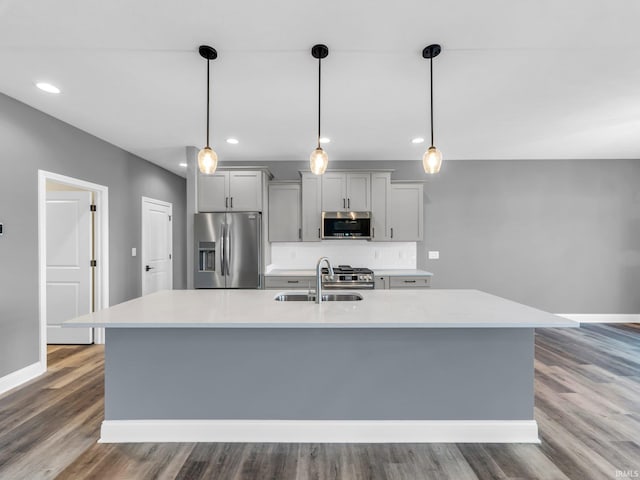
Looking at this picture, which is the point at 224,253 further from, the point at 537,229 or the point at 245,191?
the point at 537,229

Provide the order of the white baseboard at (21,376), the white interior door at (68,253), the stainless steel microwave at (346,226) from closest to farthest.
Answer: the white baseboard at (21,376) → the white interior door at (68,253) → the stainless steel microwave at (346,226)

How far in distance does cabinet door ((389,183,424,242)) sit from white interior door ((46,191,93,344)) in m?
3.90

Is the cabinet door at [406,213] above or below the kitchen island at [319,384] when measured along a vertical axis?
above

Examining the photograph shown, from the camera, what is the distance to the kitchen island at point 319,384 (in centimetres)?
208

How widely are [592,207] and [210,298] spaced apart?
18.4 feet

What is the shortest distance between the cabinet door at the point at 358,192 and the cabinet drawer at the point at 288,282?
3.81 feet

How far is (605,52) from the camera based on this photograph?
217 centimetres

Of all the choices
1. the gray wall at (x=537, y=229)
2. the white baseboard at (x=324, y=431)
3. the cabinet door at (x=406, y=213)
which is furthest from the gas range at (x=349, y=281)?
the white baseboard at (x=324, y=431)

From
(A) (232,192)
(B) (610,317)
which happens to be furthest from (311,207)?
(B) (610,317)

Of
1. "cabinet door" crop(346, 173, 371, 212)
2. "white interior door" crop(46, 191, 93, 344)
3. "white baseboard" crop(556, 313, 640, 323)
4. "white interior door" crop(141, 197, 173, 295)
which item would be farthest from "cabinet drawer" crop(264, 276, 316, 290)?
"white baseboard" crop(556, 313, 640, 323)

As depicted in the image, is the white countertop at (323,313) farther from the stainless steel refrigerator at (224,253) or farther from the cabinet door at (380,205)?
the cabinet door at (380,205)

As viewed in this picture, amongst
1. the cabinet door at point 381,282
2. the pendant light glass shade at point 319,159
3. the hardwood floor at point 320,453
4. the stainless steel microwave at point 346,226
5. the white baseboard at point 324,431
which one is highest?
the pendant light glass shade at point 319,159

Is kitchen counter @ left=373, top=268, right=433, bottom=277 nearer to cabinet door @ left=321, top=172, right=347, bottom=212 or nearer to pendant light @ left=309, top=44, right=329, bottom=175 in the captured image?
cabinet door @ left=321, top=172, right=347, bottom=212

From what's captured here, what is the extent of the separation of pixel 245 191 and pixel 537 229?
4355mm
